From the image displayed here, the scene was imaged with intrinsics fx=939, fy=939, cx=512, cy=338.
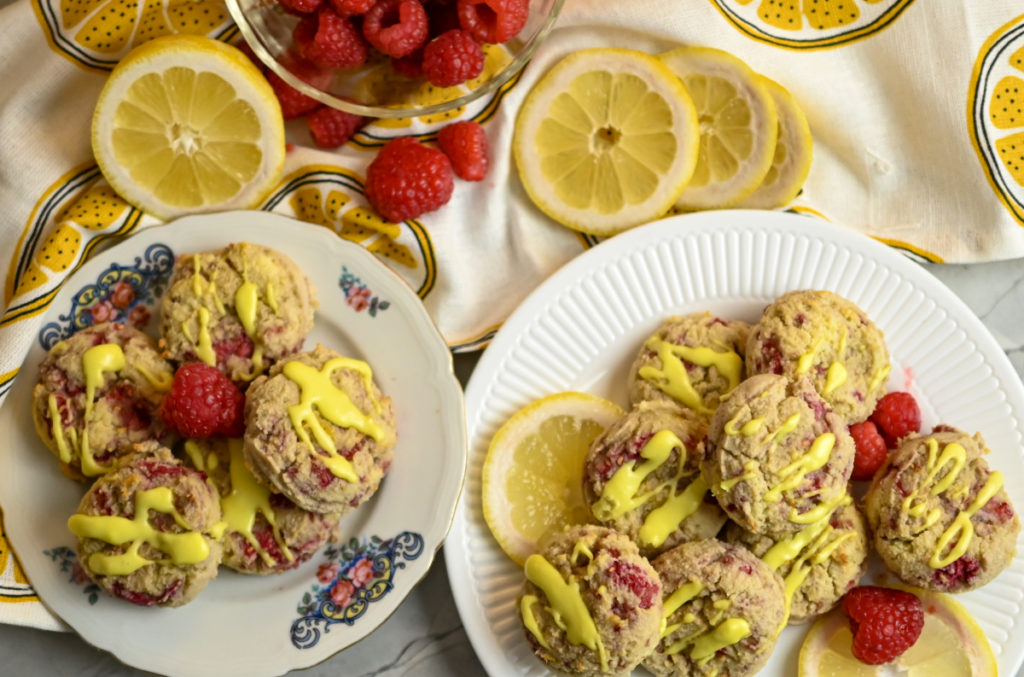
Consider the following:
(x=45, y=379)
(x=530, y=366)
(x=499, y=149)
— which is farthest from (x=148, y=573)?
(x=499, y=149)

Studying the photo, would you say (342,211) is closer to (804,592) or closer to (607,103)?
(607,103)

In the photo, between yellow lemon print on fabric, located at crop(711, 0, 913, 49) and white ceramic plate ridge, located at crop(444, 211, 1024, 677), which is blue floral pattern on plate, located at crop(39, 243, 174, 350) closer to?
white ceramic plate ridge, located at crop(444, 211, 1024, 677)

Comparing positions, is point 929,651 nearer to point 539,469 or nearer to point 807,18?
point 539,469

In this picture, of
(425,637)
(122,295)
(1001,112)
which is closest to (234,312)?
(122,295)

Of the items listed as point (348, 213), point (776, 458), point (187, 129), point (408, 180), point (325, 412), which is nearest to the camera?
point (776, 458)

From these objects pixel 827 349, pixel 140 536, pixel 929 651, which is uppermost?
pixel 827 349

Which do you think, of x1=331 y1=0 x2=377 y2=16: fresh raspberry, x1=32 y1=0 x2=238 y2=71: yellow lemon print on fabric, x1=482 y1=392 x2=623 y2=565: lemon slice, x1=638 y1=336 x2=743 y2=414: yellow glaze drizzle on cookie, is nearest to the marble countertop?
x1=482 y1=392 x2=623 y2=565: lemon slice

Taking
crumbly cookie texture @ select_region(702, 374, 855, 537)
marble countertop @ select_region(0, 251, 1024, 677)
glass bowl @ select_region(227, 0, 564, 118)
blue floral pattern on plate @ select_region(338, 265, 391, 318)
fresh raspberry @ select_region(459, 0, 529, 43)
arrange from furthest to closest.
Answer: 1. marble countertop @ select_region(0, 251, 1024, 677)
2. blue floral pattern on plate @ select_region(338, 265, 391, 318)
3. glass bowl @ select_region(227, 0, 564, 118)
4. fresh raspberry @ select_region(459, 0, 529, 43)
5. crumbly cookie texture @ select_region(702, 374, 855, 537)
